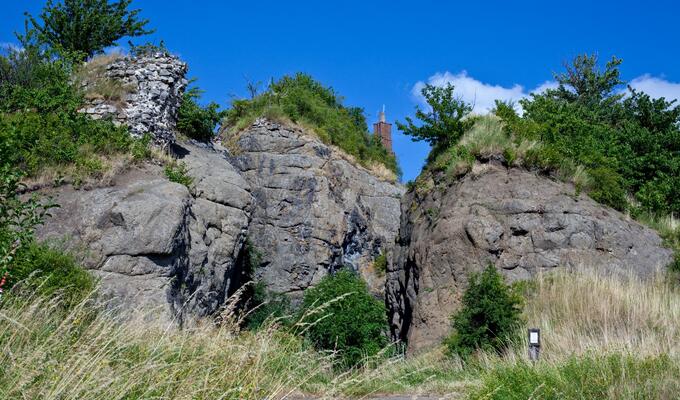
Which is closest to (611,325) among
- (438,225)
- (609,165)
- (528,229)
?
(528,229)

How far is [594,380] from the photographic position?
7.30 m

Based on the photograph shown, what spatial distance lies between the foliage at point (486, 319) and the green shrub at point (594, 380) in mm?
3551

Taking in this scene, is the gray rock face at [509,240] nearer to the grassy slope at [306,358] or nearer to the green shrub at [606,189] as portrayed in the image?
the green shrub at [606,189]

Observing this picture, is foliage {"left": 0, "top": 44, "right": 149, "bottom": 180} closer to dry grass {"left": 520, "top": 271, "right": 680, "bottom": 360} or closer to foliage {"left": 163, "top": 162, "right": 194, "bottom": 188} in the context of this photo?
foliage {"left": 163, "top": 162, "right": 194, "bottom": 188}

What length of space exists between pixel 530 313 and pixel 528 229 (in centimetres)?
358

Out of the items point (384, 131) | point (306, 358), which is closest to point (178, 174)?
point (306, 358)

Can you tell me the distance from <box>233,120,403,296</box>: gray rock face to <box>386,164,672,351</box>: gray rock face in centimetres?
940

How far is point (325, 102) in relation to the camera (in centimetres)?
3722

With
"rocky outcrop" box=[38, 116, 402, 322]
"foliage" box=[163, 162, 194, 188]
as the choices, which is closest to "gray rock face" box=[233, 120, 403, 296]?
"rocky outcrop" box=[38, 116, 402, 322]

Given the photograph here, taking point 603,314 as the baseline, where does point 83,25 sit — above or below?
above

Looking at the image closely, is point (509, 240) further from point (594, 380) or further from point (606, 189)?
point (594, 380)

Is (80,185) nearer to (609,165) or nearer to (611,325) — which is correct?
(611,325)

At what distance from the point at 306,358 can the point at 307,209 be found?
2084 cm

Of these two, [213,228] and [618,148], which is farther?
[618,148]
